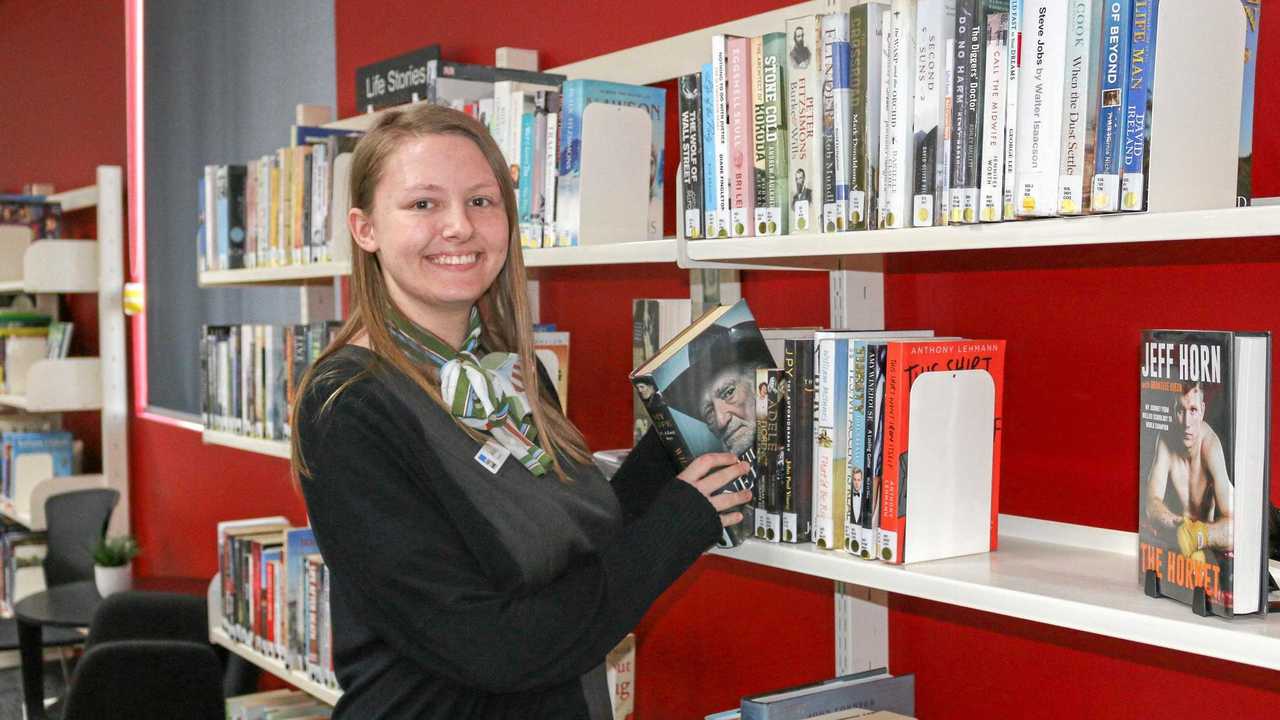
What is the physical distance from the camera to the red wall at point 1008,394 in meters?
1.51

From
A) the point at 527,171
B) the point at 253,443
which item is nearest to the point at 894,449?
the point at 527,171

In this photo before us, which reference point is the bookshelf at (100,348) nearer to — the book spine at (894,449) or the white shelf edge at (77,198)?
the white shelf edge at (77,198)

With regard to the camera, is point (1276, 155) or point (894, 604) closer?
point (1276, 155)

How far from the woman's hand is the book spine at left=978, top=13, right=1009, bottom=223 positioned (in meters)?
0.48

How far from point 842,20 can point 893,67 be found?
0.34 feet

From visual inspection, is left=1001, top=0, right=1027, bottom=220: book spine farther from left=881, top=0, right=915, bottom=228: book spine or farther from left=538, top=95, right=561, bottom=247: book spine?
left=538, top=95, right=561, bottom=247: book spine

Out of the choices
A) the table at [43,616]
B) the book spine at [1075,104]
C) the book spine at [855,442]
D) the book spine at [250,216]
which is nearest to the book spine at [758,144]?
the book spine at [855,442]

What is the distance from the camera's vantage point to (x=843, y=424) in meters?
1.48

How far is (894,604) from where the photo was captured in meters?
1.91

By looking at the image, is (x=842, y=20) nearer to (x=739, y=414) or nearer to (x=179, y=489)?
(x=739, y=414)

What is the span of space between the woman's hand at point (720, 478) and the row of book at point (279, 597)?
4.36 feet

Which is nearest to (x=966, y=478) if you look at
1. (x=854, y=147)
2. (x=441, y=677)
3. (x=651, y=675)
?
(x=854, y=147)

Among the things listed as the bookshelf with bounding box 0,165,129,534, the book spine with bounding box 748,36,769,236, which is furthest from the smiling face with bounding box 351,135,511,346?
the bookshelf with bounding box 0,165,129,534

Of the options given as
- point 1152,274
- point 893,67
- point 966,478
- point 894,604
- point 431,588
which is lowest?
point 894,604
